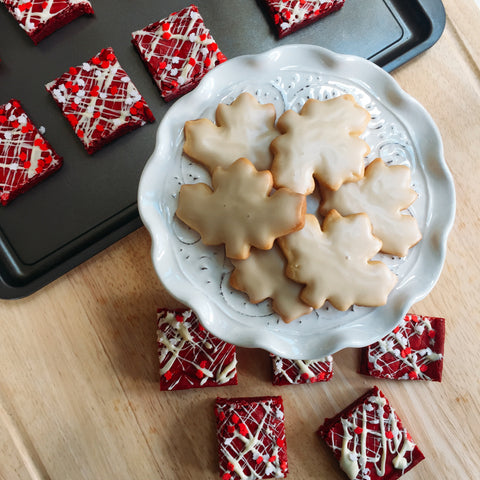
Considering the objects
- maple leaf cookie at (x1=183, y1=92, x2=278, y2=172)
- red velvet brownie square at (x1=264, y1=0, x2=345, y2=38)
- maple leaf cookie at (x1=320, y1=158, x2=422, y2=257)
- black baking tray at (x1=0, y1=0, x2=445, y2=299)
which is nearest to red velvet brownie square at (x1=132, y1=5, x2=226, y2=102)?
black baking tray at (x1=0, y1=0, x2=445, y2=299)

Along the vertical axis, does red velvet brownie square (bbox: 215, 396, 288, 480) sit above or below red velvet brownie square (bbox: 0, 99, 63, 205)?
below

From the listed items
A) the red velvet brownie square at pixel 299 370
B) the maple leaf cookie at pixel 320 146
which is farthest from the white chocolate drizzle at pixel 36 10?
the red velvet brownie square at pixel 299 370

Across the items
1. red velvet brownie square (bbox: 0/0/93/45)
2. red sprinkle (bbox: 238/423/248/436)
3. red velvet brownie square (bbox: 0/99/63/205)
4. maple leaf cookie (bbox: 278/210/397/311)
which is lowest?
red sprinkle (bbox: 238/423/248/436)

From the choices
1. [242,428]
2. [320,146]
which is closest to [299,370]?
[242,428]

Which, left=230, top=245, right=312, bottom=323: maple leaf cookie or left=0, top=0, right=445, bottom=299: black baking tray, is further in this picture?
left=0, top=0, right=445, bottom=299: black baking tray

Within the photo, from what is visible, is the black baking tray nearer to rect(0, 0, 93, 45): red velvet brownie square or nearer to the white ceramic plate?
rect(0, 0, 93, 45): red velvet brownie square

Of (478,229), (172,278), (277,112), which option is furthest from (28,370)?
(478,229)

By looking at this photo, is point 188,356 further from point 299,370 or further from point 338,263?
point 338,263
